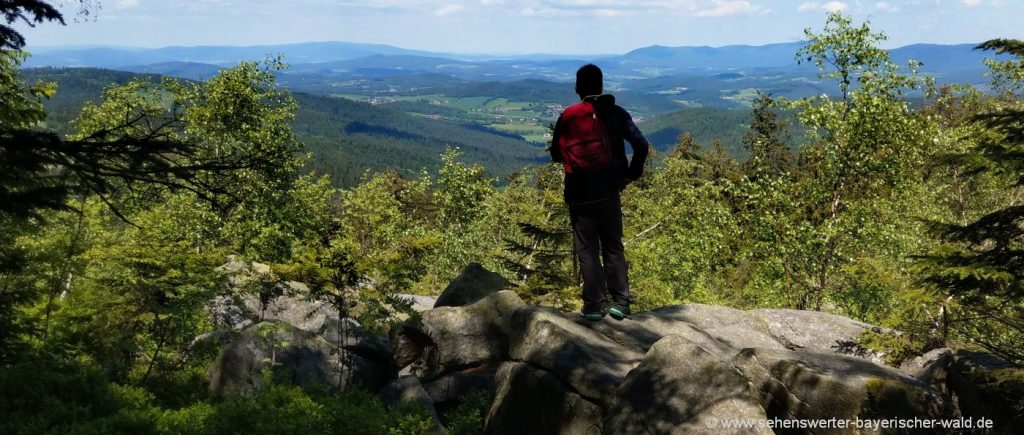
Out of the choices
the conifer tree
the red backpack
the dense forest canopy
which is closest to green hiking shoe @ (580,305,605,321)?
the red backpack

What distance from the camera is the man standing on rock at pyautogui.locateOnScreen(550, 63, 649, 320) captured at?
Answer: 309 inches

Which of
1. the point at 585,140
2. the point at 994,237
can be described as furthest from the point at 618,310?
the point at 994,237

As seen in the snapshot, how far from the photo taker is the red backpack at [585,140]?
7.81 meters

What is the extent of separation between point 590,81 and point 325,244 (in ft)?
19.6

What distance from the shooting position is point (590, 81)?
26.1ft

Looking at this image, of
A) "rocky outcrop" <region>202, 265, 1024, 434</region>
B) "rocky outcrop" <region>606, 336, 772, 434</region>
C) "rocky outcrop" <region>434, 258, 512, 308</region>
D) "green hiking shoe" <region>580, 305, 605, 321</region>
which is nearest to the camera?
"rocky outcrop" <region>606, 336, 772, 434</region>

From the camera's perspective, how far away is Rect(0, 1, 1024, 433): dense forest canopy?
7.03m

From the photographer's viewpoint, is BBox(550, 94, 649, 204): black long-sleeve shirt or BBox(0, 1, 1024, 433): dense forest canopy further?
BBox(550, 94, 649, 204): black long-sleeve shirt

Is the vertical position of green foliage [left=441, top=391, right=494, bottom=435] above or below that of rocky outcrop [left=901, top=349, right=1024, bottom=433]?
below

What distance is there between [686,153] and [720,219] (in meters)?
50.5

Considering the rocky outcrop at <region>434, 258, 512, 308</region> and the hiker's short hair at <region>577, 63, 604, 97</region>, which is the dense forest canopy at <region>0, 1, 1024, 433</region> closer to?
the rocky outcrop at <region>434, 258, 512, 308</region>

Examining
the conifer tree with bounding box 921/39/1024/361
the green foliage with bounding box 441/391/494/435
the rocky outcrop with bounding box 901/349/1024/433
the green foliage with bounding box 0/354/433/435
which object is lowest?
the green foliage with bounding box 441/391/494/435

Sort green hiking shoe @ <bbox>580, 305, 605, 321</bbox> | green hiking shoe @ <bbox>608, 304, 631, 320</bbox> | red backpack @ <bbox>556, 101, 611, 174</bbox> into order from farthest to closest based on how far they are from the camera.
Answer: green hiking shoe @ <bbox>580, 305, 605, 321</bbox> → green hiking shoe @ <bbox>608, 304, 631, 320</bbox> → red backpack @ <bbox>556, 101, 611, 174</bbox>

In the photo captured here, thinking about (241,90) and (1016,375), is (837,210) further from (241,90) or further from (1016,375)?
(241,90)
